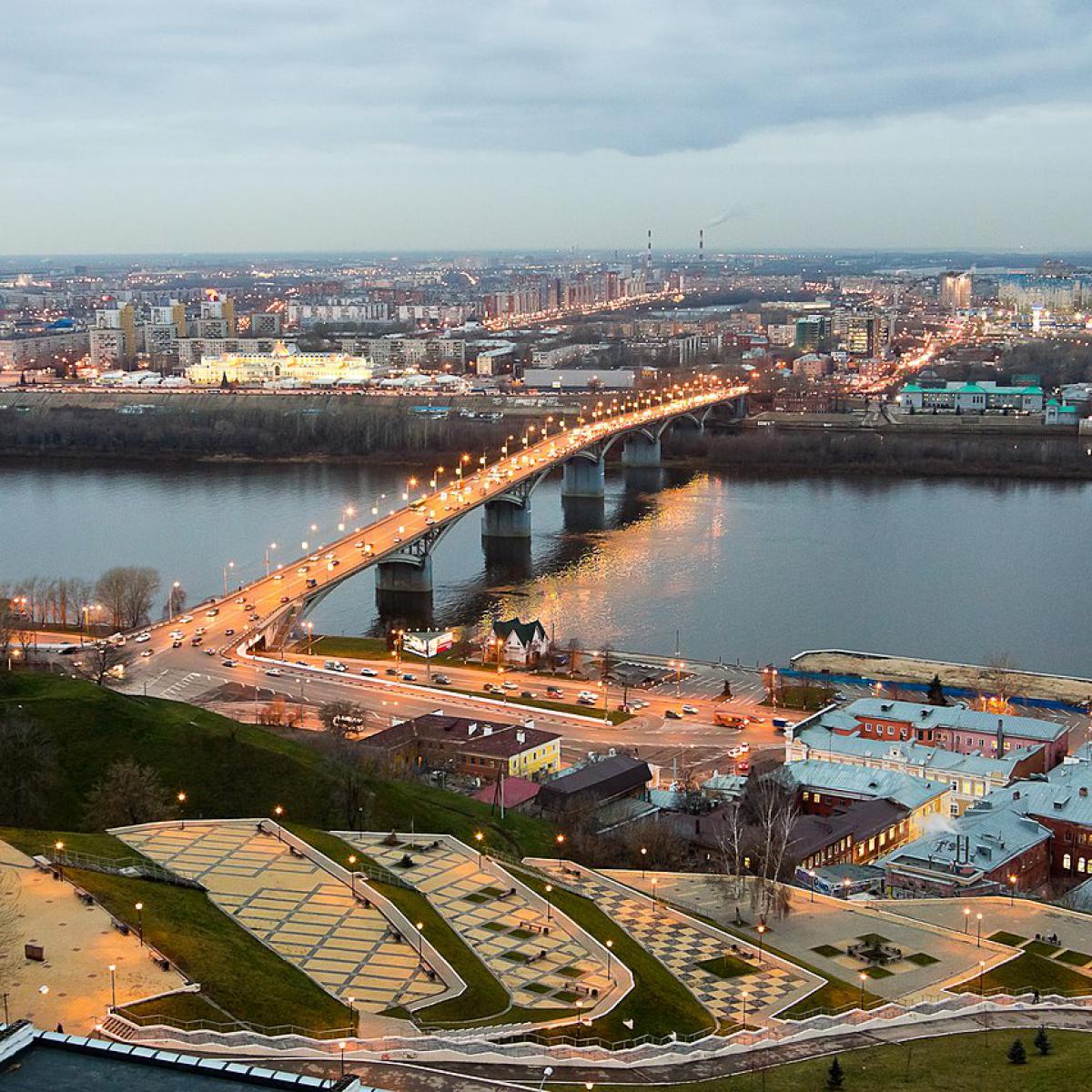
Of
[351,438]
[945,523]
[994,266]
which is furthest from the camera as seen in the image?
[994,266]

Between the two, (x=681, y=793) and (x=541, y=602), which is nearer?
(x=681, y=793)

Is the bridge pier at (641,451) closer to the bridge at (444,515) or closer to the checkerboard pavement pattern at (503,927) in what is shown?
the bridge at (444,515)

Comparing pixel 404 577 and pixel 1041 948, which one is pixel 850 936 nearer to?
pixel 1041 948

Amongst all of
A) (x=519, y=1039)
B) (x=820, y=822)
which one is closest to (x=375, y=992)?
(x=519, y=1039)

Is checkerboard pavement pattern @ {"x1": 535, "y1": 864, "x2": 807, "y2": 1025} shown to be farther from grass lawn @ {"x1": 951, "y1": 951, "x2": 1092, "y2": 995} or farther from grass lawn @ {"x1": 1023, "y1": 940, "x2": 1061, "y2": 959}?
A: grass lawn @ {"x1": 1023, "y1": 940, "x2": 1061, "y2": 959}

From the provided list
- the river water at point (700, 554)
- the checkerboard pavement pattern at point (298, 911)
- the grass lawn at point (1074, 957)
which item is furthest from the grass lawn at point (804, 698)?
the checkerboard pavement pattern at point (298, 911)

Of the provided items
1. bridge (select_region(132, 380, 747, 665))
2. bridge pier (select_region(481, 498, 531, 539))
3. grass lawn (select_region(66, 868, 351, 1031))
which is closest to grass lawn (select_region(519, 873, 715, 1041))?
grass lawn (select_region(66, 868, 351, 1031))

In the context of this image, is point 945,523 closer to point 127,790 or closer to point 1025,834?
point 1025,834
